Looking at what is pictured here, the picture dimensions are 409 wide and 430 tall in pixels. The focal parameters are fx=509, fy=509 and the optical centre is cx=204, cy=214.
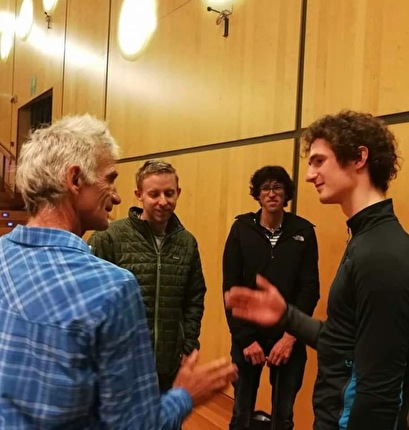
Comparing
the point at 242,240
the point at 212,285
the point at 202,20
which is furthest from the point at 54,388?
the point at 202,20

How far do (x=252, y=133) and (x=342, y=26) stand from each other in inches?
38.7

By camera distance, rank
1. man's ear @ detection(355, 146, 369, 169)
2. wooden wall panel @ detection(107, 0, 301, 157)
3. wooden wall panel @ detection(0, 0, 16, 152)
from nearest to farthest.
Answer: man's ear @ detection(355, 146, 369, 169) < wooden wall panel @ detection(107, 0, 301, 157) < wooden wall panel @ detection(0, 0, 16, 152)

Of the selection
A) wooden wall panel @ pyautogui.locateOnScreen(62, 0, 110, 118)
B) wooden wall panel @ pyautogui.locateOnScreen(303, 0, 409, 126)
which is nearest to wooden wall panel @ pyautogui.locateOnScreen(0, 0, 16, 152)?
wooden wall panel @ pyautogui.locateOnScreen(62, 0, 110, 118)

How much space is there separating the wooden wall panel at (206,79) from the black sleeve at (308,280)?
3.30ft

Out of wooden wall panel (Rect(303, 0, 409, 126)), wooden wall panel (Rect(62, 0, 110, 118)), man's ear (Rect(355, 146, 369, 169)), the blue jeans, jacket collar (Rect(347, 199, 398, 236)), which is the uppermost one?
wooden wall panel (Rect(62, 0, 110, 118))

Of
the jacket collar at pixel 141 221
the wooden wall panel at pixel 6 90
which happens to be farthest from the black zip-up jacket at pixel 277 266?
the wooden wall panel at pixel 6 90

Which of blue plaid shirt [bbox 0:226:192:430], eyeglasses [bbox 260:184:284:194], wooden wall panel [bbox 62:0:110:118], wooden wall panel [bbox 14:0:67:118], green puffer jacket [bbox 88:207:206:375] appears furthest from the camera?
wooden wall panel [bbox 14:0:67:118]

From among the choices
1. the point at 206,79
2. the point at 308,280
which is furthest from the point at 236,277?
the point at 206,79

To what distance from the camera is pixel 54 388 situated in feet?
3.03

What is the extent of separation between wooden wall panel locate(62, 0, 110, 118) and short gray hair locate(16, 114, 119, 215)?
207 inches

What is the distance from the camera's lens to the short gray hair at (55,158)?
1.09m

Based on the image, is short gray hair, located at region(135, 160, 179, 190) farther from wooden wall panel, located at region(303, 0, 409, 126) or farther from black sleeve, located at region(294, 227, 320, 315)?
wooden wall panel, located at region(303, 0, 409, 126)

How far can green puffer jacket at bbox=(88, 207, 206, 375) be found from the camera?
2201 mm

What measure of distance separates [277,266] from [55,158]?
1618mm
